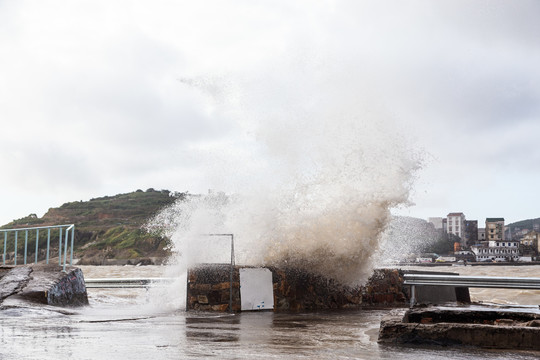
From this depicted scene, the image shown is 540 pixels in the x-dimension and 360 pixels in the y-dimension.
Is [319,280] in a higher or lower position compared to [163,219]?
lower

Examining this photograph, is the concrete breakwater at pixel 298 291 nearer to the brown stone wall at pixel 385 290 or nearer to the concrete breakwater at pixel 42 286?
the brown stone wall at pixel 385 290

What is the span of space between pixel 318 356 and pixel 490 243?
138 meters

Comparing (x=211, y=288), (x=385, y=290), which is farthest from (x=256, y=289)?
(x=385, y=290)

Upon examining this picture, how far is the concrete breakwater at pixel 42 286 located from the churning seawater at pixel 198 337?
2.20 feet

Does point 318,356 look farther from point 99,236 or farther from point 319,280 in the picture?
point 99,236

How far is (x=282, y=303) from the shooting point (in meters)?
9.94

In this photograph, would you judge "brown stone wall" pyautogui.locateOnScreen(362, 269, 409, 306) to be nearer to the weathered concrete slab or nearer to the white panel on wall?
the white panel on wall

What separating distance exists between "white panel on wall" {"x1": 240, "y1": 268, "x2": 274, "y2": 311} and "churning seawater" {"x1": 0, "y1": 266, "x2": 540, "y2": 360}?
454 millimetres

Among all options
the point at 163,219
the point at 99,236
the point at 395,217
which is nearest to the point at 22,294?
the point at 163,219

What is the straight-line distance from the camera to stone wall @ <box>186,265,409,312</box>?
9672 mm

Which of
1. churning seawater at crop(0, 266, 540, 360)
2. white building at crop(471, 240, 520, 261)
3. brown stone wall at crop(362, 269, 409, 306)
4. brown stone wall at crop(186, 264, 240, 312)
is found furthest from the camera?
white building at crop(471, 240, 520, 261)

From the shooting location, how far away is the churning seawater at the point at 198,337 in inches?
192

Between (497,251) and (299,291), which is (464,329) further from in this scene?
(497,251)

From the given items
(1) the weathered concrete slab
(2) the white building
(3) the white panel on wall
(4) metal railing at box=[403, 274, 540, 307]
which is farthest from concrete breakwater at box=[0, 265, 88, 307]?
(2) the white building
